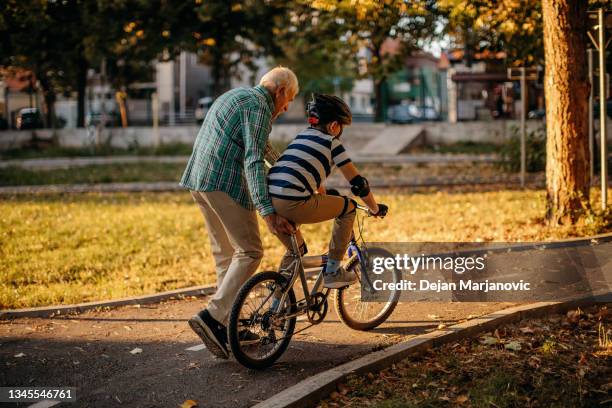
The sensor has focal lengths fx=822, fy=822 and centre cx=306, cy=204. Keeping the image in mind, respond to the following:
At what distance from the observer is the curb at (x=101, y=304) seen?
753 centimetres

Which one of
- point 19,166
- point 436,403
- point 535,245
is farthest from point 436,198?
point 19,166

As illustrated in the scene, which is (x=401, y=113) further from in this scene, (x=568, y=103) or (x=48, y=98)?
(x=568, y=103)

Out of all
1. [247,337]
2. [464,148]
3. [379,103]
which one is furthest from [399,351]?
[379,103]

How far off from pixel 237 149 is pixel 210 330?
1.22 metres

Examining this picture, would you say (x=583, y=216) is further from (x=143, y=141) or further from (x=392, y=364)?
(x=143, y=141)

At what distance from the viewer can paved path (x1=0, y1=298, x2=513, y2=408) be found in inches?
205

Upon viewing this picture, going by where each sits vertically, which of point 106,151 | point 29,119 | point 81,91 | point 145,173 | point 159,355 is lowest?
point 159,355

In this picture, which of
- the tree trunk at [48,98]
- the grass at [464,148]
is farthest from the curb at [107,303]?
the tree trunk at [48,98]

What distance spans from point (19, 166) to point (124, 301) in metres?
17.0

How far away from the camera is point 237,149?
546 cm

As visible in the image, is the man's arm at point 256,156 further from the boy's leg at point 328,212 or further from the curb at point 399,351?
the curb at point 399,351

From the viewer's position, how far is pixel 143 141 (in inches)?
1324

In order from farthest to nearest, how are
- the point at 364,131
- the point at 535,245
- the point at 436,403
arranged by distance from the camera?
the point at 364,131 → the point at 535,245 → the point at 436,403

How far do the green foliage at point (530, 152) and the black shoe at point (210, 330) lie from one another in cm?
1526
